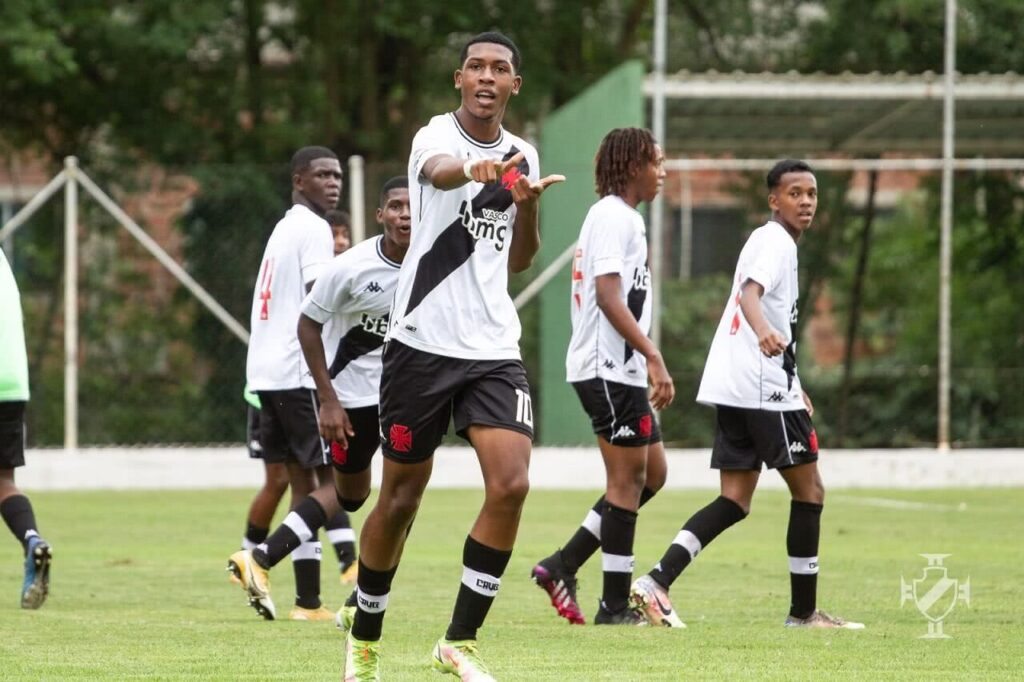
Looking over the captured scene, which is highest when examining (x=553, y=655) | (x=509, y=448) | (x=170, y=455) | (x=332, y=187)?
(x=332, y=187)

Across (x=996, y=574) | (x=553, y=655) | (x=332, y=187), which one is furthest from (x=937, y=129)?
(x=553, y=655)

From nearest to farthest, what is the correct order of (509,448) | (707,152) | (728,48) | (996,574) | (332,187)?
1. (509,448)
2. (332,187)
3. (996,574)
4. (707,152)
5. (728,48)

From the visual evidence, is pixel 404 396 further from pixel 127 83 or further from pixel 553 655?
pixel 127 83

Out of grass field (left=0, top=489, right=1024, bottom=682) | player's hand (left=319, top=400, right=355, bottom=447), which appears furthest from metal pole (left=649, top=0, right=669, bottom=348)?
player's hand (left=319, top=400, right=355, bottom=447)

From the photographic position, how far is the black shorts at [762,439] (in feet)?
27.5

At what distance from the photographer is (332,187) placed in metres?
9.36

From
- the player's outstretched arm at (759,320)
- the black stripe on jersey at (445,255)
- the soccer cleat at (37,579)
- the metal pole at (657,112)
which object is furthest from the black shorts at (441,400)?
the metal pole at (657,112)

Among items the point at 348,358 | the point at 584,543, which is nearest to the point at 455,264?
the point at 348,358

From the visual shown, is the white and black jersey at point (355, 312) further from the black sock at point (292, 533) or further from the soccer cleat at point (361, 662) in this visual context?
the soccer cleat at point (361, 662)

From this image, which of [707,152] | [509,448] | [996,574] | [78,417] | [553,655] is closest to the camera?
[509,448]

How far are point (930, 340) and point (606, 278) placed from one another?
14.6 meters

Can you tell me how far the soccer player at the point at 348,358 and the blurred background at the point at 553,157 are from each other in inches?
359

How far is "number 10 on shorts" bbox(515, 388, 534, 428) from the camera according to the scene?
6.22 metres

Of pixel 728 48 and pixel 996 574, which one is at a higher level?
pixel 728 48
